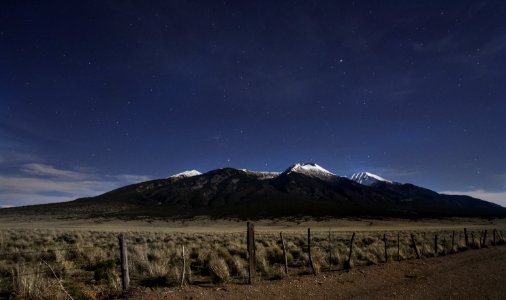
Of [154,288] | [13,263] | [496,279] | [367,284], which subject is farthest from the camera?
[13,263]

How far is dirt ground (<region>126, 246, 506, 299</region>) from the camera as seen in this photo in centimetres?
1105

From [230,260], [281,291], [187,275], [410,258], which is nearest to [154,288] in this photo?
[187,275]

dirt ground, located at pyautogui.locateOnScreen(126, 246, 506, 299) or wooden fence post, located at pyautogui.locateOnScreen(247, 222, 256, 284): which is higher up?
wooden fence post, located at pyautogui.locateOnScreen(247, 222, 256, 284)

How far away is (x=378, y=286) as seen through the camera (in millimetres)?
12484

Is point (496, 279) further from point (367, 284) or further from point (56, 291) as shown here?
point (56, 291)

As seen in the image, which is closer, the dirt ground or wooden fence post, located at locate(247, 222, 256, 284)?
the dirt ground

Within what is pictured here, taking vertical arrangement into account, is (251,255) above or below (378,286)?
above

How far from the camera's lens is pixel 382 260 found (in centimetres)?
1827

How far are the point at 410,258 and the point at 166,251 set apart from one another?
494 inches

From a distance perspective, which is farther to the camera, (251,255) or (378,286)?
(251,255)

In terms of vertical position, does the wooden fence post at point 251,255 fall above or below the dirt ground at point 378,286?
above

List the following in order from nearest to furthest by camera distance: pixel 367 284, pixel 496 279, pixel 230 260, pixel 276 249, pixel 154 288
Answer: pixel 154 288, pixel 367 284, pixel 496 279, pixel 230 260, pixel 276 249

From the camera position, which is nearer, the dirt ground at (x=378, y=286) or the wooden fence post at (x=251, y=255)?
the dirt ground at (x=378, y=286)

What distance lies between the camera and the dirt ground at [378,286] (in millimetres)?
11047
